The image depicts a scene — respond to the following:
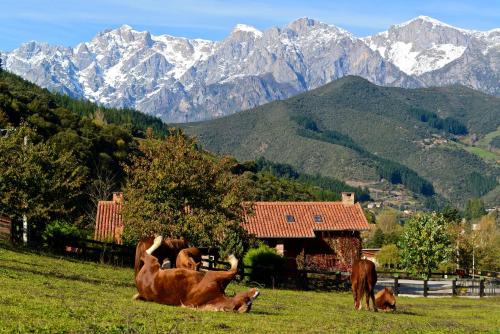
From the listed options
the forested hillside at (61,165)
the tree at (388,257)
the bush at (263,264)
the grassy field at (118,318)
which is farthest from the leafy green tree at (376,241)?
the grassy field at (118,318)

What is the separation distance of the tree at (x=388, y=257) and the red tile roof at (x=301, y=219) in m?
33.8

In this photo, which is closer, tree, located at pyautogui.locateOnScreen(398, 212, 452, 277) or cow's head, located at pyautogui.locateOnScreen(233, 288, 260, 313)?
cow's head, located at pyautogui.locateOnScreen(233, 288, 260, 313)

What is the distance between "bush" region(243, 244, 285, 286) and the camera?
35562 mm

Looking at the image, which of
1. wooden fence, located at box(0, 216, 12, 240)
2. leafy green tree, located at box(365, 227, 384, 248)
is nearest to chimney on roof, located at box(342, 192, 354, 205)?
wooden fence, located at box(0, 216, 12, 240)

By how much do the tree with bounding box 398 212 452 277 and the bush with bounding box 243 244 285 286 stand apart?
834 inches

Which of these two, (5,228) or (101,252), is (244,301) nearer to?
(101,252)

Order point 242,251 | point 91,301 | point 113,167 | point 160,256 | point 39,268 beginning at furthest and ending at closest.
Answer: point 113,167 → point 242,251 → point 39,268 → point 160,256 → point 91,301

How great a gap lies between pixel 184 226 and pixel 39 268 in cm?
1116

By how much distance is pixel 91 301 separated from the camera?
13516mm

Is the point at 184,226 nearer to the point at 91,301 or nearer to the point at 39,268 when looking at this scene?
the point at 39,268

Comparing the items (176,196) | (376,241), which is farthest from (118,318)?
(376,241)

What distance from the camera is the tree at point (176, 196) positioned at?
111ft

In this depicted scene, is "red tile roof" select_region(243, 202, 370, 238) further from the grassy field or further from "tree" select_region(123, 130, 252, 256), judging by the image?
the grassy field

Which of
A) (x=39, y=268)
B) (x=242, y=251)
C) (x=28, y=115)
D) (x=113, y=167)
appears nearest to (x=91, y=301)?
(x=39, y=268)
